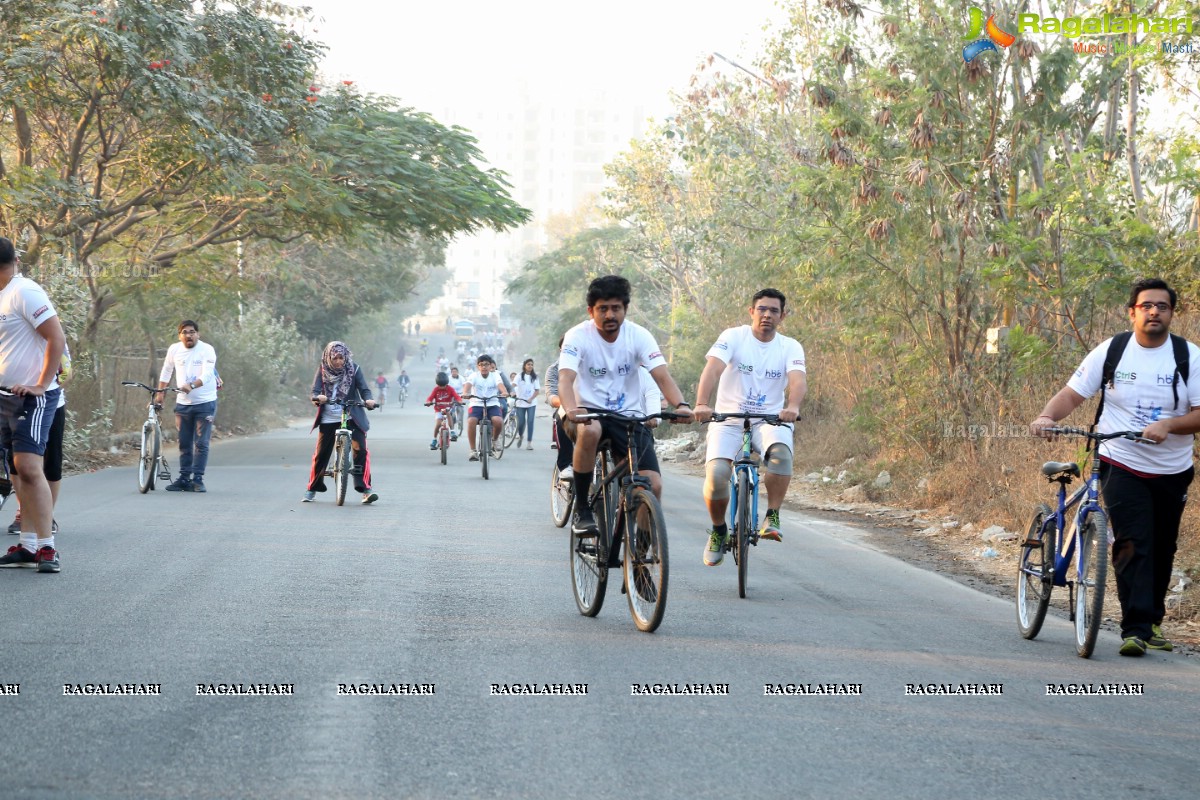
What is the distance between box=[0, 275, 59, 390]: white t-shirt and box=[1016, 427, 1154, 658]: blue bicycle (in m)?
5.96

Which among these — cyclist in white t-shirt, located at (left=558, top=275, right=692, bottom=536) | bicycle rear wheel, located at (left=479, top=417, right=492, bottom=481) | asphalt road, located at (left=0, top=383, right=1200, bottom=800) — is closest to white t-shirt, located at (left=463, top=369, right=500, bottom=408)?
bicycle rear wheel, located at (left=479, top=417, right=492, bottom=481)

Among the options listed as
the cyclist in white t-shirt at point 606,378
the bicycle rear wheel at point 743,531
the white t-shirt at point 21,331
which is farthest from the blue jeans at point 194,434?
the cyclist in white t-shirt at point 606,378

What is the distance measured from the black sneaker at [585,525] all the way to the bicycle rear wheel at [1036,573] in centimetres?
241

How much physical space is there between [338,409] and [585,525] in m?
7.63

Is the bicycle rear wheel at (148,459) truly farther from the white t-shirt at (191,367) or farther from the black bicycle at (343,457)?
the black bicycle at (343,457)

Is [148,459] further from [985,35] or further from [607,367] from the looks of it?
[985,35]

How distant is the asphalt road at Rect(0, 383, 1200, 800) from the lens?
187 inches

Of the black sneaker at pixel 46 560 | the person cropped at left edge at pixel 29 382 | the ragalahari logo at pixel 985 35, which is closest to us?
the person cropped at left edge at pixel 29 382

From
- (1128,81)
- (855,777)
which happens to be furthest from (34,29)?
(855,777)

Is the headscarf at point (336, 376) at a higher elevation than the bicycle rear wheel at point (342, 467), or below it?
higher

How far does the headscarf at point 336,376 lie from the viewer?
14758 mm

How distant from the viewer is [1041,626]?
8023 millimetres

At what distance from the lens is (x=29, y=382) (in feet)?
29.3

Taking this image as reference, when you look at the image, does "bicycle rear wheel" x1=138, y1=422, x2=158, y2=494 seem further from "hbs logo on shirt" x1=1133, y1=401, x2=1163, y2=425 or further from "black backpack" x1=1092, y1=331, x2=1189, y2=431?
"hbs logo on shirt" x1=1133, y1=401, x2=1163, y2=425
